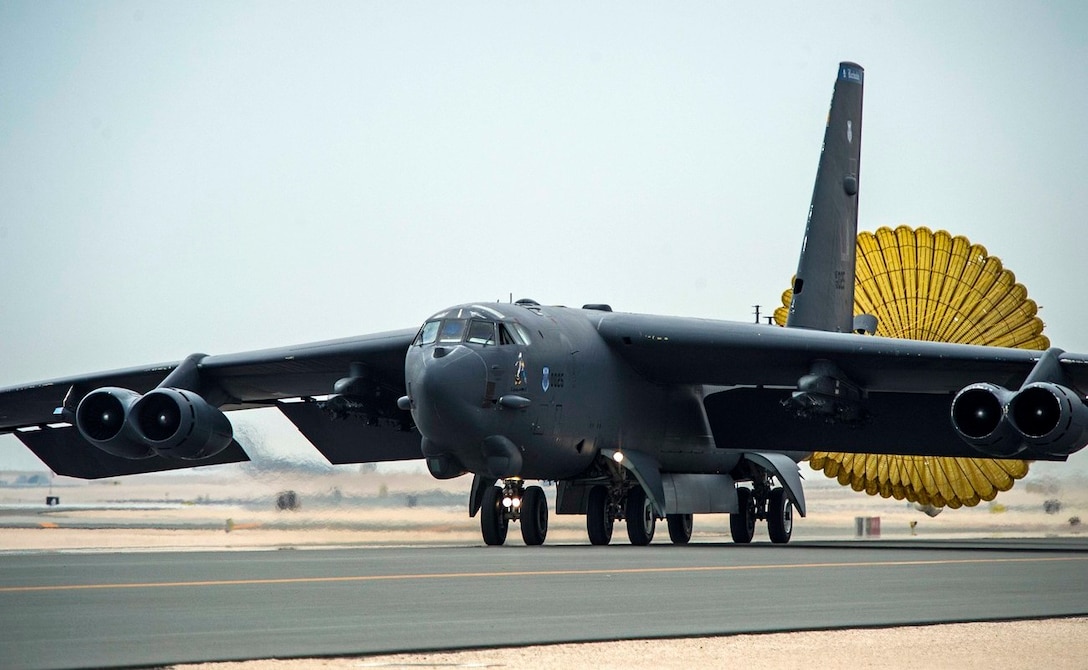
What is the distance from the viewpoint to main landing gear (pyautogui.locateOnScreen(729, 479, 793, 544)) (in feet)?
83.7

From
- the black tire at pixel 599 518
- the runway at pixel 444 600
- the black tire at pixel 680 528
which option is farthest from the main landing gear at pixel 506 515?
the runway at pixel 444 600

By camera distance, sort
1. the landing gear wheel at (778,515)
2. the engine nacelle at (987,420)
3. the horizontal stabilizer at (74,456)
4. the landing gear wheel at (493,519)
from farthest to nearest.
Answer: the landing gear wheel at (778,515)
the horizontal stabilizer at (74,456)
the landing gear wheel at (493,519)
the engine nacelle at (987,420)

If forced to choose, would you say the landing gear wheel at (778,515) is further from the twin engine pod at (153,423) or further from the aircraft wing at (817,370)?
the twin engine pod at (153,423)

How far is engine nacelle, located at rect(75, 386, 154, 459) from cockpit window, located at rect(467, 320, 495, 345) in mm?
5500

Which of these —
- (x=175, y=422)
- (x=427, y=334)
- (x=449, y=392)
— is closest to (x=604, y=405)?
(x=427, y=334)

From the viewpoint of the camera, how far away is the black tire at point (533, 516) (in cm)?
2166

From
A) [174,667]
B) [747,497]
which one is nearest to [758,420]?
[747,497]

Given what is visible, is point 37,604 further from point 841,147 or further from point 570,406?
point 841,147

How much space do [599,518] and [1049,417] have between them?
7004mm

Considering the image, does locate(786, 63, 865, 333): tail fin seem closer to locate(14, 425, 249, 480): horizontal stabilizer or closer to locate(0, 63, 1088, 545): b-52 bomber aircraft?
locate(0, 63, 1088, 545): b-52 bomber aircraft

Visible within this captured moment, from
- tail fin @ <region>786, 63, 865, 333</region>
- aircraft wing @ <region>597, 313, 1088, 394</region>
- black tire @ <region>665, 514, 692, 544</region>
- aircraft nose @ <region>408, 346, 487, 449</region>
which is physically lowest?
black tire @ <region>665, 514, 692, 544</region>

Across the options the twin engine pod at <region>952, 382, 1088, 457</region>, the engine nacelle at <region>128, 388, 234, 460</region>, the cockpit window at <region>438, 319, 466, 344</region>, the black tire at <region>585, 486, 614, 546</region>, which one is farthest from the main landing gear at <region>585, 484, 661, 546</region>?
the engine nacelle at <region>128, 388, 234, 460</region>

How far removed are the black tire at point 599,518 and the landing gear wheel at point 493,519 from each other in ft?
5.21

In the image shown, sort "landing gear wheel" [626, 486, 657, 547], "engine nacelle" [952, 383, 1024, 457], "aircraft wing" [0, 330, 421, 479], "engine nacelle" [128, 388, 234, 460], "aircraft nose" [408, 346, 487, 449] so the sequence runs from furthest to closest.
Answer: "aircraft wing" [0, 330, 421, 479]
"landing gear wheel" [626, 486, 657, 547]
"engine nacelle" [128, 388, 234, 460]
"aircraft nose" [408, 346, 487, 449]
"engine nacelle" [952, 383, 1024, 457]
